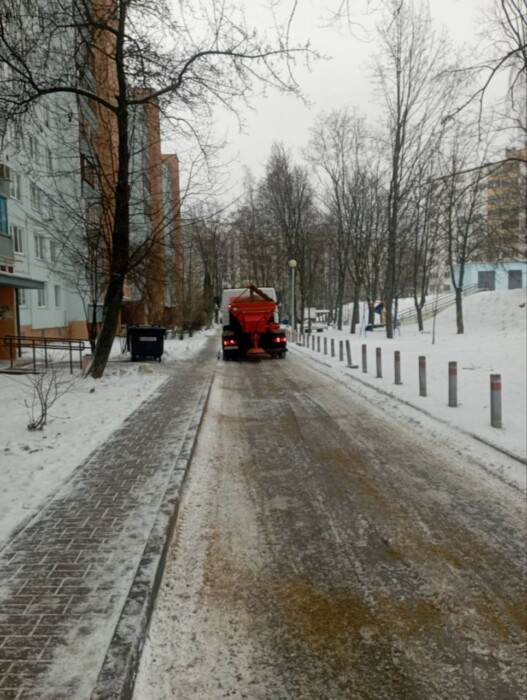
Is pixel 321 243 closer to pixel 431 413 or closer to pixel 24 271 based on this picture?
pixel 24 271

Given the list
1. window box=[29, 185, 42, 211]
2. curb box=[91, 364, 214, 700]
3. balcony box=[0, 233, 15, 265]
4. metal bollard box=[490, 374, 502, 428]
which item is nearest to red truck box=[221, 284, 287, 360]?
balcony box=[0, 233, 15, 265]

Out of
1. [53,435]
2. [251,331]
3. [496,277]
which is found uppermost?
[496,277]

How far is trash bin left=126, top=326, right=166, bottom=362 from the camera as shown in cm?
2030

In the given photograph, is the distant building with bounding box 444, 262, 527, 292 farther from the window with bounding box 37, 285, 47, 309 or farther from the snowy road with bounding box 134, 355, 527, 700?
the snowy road with bounding box 134, 355, 527, 700

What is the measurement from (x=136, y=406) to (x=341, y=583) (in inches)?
278

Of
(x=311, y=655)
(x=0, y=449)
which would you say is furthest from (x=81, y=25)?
(x=311, y=655)

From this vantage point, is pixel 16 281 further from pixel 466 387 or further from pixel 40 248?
pixel 466 387

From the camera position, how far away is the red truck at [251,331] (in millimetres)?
21234

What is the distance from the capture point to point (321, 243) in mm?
45312

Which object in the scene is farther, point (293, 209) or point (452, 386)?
point (293, 209)

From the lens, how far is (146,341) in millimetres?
20266

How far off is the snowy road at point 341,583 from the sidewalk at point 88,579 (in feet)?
0.62

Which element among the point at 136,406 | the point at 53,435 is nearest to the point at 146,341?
the point at 136,406

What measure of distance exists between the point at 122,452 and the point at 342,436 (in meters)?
3.13
